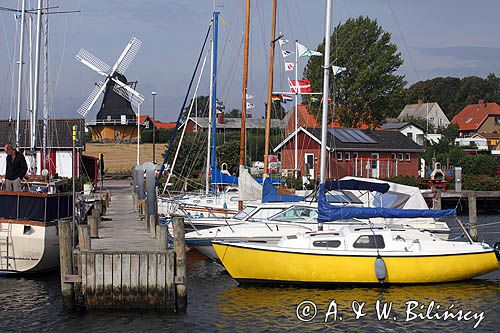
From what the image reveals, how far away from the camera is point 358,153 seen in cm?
6494

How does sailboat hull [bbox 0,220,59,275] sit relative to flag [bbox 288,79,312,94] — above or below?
below

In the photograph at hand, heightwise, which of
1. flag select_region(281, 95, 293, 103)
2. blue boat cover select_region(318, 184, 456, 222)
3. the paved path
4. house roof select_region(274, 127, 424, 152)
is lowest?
the paved path

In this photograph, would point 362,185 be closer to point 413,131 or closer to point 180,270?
point 180,270

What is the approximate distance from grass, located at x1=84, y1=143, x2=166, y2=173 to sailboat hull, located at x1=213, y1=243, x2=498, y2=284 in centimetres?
5793

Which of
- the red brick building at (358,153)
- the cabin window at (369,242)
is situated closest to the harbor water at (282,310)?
the cabin window at (369,242)

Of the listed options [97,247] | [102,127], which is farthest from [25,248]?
[102,127]

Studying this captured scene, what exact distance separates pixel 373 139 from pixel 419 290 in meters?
45.3

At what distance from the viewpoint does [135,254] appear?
1883cm

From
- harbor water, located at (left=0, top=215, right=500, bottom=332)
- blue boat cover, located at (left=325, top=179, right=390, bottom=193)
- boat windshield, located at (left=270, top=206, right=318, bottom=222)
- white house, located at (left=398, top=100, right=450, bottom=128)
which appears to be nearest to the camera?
harbor water, located at (left=0, top=215, right=500, bottom=332)

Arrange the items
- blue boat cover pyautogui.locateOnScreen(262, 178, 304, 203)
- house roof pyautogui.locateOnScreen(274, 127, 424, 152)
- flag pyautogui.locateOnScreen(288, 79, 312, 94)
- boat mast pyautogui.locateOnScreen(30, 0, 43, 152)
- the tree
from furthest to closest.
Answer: the tree → house roof pyautogui.locateOnScreen(274, 127, 424, 152) → flag pyautogui.locateOnScreen(288, 79, 312, 94) → boat mast pyautogui.locateOnScreen(30, 0, 43, 152) → blue boat cover pyautogui.locateOnScreen(262, 178, 304, 203)

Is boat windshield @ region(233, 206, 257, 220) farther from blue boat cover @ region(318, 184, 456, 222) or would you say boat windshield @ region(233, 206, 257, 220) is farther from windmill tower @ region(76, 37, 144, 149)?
windmill tower @ region(76, 37, 144, 149)

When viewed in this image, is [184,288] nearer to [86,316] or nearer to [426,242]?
[86,316]

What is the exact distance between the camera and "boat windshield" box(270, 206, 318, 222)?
1095 inches

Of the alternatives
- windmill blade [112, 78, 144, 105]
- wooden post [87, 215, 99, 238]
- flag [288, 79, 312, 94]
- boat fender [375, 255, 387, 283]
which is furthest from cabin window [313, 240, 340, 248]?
windmill blade [112, 78, 144, 105]
